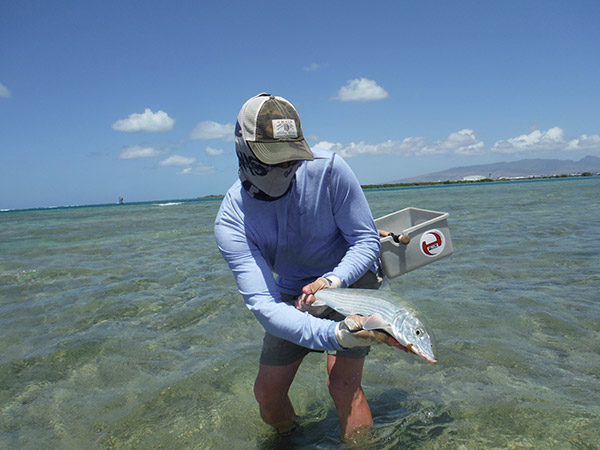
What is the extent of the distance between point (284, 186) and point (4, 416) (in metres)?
3.42

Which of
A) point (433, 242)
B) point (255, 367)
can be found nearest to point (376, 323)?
point (433, 242)

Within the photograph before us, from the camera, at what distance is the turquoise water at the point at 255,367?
134 inches

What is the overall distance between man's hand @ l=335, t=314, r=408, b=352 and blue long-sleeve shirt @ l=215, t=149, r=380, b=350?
44 centimetres

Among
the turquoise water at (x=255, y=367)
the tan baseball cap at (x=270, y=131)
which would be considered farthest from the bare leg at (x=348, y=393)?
the tan baseball cap at (x=270, y=131)

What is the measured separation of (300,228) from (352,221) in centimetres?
35

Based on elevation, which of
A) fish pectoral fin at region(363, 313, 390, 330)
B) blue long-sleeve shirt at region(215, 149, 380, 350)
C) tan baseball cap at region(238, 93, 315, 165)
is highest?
tan baseball cap at region(238, 93, 315, 165)

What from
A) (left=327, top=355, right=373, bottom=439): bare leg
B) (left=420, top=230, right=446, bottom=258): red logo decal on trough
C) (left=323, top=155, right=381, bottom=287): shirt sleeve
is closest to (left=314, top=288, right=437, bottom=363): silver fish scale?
(left=323, top=155, right=381, bottom=287): shirt sleeve

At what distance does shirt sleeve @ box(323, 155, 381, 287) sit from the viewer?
2.83 m

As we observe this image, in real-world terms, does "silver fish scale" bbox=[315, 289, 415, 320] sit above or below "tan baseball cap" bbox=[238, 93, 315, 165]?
below

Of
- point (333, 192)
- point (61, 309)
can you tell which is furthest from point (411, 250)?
point (61, 309)

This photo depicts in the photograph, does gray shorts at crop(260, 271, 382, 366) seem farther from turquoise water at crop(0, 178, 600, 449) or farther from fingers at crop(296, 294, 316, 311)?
turquoise water at crop(0, 178, 600, 449)

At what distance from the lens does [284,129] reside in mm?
2443

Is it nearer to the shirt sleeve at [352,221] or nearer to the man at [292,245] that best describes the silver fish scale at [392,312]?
the man at [292,245]

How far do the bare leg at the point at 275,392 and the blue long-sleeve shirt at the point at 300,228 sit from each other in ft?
2.14
